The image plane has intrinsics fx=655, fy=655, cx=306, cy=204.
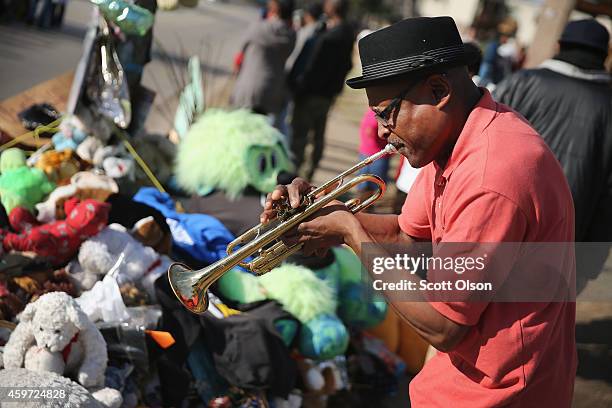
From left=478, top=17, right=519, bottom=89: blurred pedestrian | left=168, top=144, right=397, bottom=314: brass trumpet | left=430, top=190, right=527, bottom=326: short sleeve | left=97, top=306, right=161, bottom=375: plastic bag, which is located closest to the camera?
left=430, top=190, right=527, bottom=326: short sleeve

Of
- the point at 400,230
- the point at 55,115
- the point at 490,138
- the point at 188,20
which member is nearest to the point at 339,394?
the point at 400,230

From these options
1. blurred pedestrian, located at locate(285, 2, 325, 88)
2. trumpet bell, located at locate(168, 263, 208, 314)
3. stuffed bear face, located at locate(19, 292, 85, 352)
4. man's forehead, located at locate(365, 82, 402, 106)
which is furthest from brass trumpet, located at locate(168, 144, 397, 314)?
blurred pedestrian, located at locate(285, 2, 325, 88)

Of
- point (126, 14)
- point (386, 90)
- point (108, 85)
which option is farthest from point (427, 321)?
point (108, 85)

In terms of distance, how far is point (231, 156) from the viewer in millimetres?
3979

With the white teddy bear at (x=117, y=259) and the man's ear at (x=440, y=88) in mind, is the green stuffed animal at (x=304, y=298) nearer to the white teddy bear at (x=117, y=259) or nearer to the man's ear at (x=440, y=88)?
the white teddy bear at (x=117, y=259)

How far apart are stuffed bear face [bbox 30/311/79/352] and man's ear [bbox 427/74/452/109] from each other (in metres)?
1.67

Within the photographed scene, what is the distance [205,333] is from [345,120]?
9.28m

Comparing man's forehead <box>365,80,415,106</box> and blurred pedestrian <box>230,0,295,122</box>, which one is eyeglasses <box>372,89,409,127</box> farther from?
blurred pedestrian <box>230,0,295,122</box>

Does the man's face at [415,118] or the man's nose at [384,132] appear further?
the man's nose at [384,132]

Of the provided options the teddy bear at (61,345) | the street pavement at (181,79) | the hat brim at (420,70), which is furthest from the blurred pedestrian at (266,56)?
the hat brim at (420,70)

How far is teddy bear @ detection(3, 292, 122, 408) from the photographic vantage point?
8.11ft

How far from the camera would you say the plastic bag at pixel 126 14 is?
3.50 m

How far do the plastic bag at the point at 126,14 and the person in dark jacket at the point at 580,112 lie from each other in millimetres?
2053

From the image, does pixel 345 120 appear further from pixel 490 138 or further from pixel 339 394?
pixel 490 138
